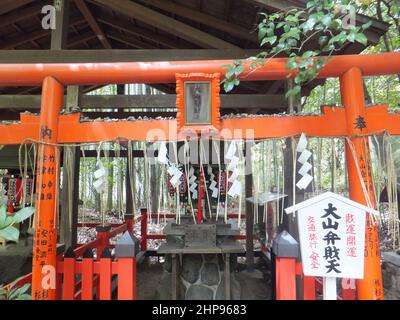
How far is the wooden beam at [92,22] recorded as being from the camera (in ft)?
15.5

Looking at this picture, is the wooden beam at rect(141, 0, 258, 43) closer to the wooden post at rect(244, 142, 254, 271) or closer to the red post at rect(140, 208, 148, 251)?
the wooden post at rect(244, 142, 254, 271)

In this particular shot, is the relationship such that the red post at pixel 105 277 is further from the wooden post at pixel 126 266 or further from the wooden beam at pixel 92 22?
the wooden beam at pixel 92 22

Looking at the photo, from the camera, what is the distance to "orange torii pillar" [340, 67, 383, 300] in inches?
110

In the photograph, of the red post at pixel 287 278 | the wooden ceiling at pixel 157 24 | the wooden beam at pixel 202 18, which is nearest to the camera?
the red post at pixel 287 278

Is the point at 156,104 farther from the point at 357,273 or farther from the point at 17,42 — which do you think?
the point at 357,273

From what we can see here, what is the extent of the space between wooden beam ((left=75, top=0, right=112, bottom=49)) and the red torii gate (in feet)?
7.14

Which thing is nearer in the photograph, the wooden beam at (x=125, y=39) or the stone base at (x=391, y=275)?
the stone base at (x=391, y=275)

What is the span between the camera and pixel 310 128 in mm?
3033

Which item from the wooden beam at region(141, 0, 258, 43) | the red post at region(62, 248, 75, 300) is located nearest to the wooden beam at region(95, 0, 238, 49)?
the wooden beam at region(141, 0, 258, 43)

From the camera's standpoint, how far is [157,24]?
171 inches

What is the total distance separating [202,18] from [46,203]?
3.07 meters

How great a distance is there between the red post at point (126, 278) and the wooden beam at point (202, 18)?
3.19 metres

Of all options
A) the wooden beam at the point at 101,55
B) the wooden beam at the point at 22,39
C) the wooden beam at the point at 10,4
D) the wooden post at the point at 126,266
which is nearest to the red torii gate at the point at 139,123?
the wooden post at the point at 126,266

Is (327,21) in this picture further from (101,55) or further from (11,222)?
(101,55)
